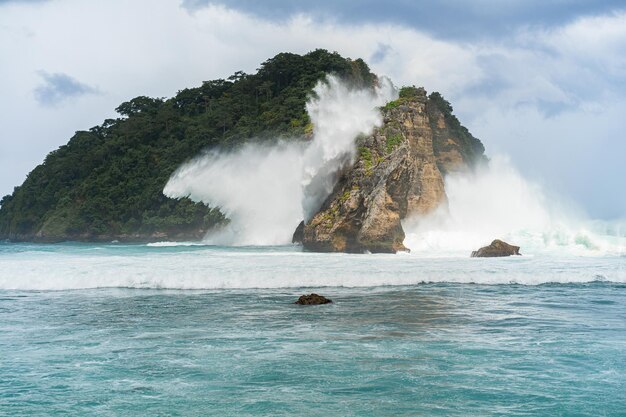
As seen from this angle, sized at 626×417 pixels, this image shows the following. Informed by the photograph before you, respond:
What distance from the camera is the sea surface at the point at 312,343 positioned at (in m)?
8.92

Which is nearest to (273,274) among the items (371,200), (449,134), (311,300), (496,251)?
(311,300)

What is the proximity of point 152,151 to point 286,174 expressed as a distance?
3981cm

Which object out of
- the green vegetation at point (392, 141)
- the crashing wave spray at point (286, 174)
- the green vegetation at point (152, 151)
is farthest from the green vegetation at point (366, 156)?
the green vegetation at point (152, 151)

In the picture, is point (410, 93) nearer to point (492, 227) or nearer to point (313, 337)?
point (492, 227)

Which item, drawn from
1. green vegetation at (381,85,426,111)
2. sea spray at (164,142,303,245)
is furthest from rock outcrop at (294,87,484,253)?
green vegetation at (381,85,426,111)

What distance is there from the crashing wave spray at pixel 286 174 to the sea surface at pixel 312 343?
1544 cm

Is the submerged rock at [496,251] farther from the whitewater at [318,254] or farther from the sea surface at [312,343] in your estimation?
the sea surface at [312,343]

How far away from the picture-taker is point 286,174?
149 ft

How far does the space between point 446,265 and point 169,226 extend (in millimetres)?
48715

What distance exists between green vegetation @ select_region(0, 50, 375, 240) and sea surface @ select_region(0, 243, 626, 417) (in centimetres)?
4113

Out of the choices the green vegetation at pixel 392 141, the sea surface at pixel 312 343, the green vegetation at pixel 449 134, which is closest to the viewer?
the sea surface at pixel 312 343

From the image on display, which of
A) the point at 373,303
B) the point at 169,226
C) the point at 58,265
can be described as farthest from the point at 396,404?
the point at 169,226

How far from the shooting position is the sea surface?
29.3ft

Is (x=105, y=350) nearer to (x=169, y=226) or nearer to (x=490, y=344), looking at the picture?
(x=490, y=344)
